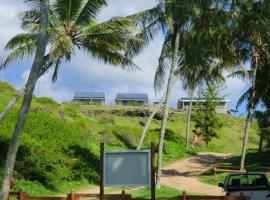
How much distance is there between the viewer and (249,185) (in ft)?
60.0

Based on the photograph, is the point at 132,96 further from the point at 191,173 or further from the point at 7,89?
the point at 191,173

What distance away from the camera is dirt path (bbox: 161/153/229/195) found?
3002cm

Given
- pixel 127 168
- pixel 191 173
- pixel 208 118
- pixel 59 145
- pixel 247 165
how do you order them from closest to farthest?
pixel 127 168 → pixel 59 145 → pixel 191 173 → pixel 247 165 → pixel 208 118

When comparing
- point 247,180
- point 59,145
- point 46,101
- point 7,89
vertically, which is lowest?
point 247,180

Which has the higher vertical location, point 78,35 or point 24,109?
point 78,35

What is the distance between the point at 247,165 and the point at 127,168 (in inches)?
1266

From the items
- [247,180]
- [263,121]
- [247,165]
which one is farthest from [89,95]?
[247,180]

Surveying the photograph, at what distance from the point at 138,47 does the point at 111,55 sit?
167cm

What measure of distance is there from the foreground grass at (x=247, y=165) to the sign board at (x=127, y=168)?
19.4 metres

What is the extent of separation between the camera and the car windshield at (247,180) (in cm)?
1834

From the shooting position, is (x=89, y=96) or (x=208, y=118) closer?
(x=208, y=118)

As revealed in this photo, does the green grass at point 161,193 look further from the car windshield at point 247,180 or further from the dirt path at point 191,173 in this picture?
the car windshield at point 247,180

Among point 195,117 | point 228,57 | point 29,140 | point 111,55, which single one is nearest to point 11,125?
point 29,140

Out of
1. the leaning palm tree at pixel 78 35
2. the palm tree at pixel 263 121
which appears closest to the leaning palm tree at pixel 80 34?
the leaning palm tree at pixel 78 35
